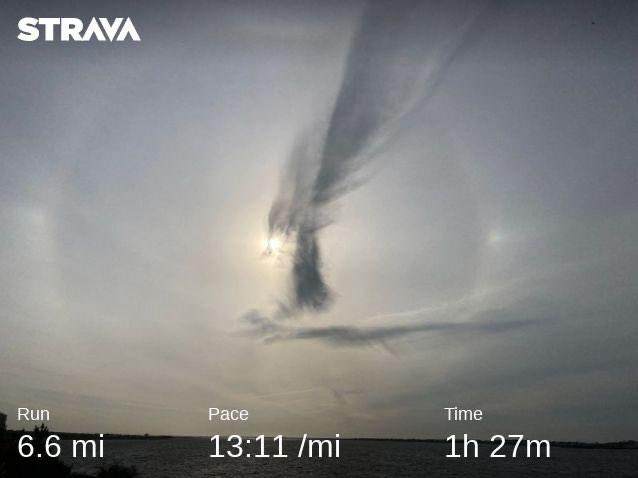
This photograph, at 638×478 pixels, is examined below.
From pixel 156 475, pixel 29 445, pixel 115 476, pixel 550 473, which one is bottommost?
pixel 550 473

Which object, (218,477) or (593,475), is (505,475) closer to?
(593,475)

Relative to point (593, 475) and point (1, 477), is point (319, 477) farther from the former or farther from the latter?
point (1, 477)

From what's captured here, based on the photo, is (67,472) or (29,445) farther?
(67,472)

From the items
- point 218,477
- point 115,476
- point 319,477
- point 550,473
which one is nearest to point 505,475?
point 550,473

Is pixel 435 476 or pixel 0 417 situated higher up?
pixel 0 417

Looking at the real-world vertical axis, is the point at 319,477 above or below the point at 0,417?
below

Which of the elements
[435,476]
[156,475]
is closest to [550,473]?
[435,476]

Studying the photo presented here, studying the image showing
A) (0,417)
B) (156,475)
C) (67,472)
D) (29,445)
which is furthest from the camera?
(156,475)

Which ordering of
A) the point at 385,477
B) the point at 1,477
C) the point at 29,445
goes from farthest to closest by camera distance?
the point at 385,477 → the point at 29,445 → the point at 1,477

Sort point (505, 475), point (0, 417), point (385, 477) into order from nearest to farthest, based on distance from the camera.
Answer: point (0, 417) < point (385, 477) < point (505, 475)
